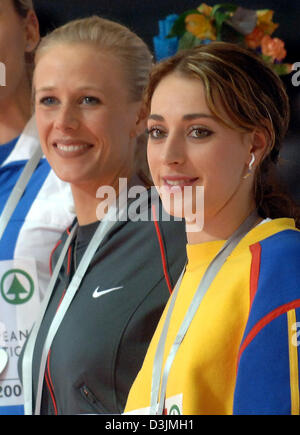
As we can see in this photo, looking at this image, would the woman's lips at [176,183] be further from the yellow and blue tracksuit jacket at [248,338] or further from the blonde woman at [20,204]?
the blonde woman at [20,204]

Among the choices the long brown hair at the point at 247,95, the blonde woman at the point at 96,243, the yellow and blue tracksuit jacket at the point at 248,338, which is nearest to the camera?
the yellow and blue tracksuit jacket at the point at 248,338

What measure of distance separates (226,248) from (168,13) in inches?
21.1

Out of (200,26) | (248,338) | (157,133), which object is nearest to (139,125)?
(200,26)

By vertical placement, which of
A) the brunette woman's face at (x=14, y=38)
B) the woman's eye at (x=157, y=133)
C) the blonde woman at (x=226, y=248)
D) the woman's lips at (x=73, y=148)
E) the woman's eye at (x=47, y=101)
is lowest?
the blonde woman at (x=226, y=248)

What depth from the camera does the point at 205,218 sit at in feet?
3.17

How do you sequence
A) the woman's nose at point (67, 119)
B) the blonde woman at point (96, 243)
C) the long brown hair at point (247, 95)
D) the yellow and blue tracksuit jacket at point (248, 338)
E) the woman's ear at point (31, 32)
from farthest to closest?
the woman's ear at point (31, 32)
the woman's nose at point (67, 119)
the blonde woman at point (96, 243)
the long brown hair at point (247, 95)
the yellow and blue tracksuit jacket at point (248, 338)

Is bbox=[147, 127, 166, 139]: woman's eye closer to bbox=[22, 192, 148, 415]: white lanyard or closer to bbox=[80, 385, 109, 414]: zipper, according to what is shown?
bbox=[22, 192, 148, 415]: white lanyard

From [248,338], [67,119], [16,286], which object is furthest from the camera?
[16,286]

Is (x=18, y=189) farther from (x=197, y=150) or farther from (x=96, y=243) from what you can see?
(x=197, y=150)

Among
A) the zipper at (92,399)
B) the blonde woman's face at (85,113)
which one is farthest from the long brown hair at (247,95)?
the zipper at (92,399)

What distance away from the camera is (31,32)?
1.50 metres

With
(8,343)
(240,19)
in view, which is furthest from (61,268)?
(240,19)

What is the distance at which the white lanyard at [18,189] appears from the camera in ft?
4.79

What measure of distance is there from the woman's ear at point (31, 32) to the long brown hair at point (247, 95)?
0.57 meters
